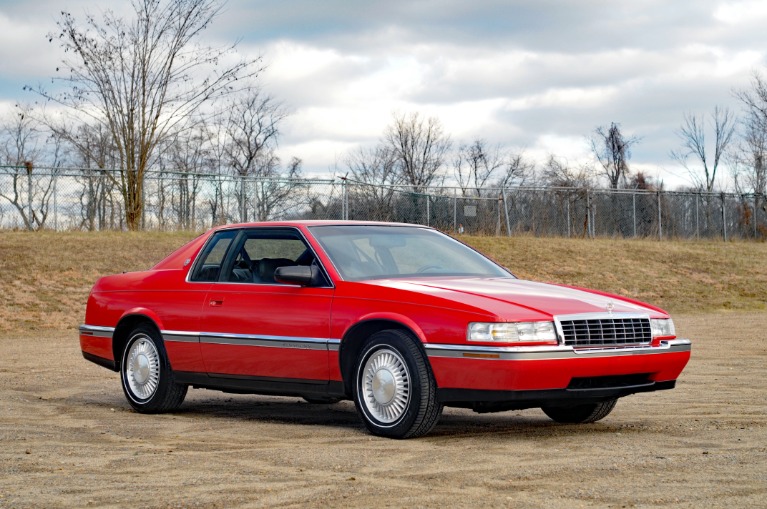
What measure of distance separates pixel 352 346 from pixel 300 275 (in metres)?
0.65

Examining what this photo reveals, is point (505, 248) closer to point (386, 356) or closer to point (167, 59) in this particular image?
point (167, 59)

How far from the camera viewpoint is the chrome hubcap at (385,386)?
772 centimetres

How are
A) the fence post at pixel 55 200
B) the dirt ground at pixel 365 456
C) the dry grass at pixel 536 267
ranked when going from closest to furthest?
the dirt ground at pixel 365 456, the dry grass at pixel 536 267, the fence post at pixel 55 200

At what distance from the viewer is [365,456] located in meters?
6.98

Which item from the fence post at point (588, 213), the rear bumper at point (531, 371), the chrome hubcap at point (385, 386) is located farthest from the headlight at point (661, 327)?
the fence post at point (588, 213)

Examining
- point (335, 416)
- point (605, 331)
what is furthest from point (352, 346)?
point (605, 331)

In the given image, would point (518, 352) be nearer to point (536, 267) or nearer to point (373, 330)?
point (373, 330)

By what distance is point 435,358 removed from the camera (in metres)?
7.51

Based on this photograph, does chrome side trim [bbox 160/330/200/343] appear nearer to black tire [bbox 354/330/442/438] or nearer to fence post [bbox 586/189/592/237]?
black tire [bbox 354/330/442/438]

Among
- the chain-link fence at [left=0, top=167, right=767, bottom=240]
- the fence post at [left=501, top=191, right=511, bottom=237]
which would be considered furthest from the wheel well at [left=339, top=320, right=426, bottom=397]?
the fence post at [left=501, top=191, right=511, bottom=237]

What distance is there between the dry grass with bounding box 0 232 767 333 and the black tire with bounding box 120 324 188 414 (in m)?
11.5

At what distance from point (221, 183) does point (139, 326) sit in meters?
20.4

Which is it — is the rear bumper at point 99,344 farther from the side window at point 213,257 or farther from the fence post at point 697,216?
the fence post at point 697,216

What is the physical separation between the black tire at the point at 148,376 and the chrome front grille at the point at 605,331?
3.62 metres
